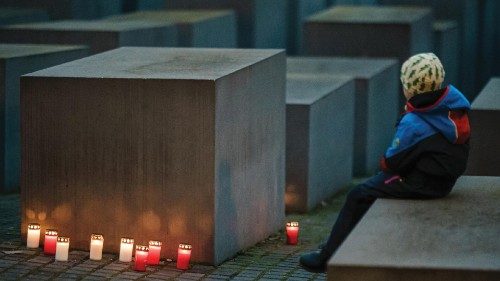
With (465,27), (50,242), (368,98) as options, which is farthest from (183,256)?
(465,27)

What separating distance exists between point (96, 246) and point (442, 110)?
247 centimetres

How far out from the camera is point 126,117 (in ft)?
27.3

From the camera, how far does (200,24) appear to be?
17297 mm

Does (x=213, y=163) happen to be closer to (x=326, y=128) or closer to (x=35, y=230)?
(x=35, y=230)

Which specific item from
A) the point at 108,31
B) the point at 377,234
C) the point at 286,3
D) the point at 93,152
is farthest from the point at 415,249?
the point at 286,3

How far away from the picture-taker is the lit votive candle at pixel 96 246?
8.28 metres

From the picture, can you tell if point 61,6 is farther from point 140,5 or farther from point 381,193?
point 381,193

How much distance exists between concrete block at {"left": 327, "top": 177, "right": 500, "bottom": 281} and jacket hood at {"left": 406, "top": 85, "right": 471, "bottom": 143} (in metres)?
0.37

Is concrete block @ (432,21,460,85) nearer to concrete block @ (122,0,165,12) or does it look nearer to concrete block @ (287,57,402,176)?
concrete block @ (287,57,402,176)

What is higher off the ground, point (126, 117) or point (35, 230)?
point (126, 117)

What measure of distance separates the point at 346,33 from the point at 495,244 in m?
12.9

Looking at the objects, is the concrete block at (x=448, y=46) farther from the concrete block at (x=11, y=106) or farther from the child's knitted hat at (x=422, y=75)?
the child's knitted hat at (x=422, y=75)

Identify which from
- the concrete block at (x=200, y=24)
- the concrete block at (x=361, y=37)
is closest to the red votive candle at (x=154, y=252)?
the concrete block at (x=200, y=24)

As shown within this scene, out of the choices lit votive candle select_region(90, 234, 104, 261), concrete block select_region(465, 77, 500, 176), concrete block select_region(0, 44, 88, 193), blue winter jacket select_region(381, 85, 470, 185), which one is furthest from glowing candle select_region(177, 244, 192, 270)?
concrete block select_region(0, 44, 88, 193)
